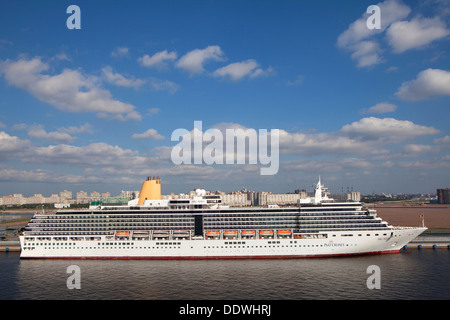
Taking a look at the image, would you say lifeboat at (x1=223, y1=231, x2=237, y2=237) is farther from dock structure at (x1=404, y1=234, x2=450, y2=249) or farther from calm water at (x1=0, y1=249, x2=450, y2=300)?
dock structure at (x1=404, y1=234, x2=450, y2=249)

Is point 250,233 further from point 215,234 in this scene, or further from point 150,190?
point 150,190

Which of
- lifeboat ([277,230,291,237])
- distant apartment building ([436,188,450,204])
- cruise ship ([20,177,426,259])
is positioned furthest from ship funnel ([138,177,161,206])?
distant apartment building ([436,188,450,204])

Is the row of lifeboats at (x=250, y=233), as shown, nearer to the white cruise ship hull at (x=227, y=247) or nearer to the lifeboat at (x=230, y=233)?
the lifeboat at (x=230, y=233)

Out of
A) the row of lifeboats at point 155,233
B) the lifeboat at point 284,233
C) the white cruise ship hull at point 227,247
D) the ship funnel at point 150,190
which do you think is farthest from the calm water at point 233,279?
the ship funnel at point 150,190

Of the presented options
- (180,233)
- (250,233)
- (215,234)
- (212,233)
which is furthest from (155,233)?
(250,233)

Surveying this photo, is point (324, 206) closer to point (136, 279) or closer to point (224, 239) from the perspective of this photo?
point (224, 239)
